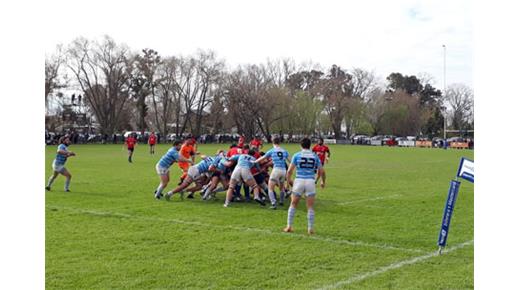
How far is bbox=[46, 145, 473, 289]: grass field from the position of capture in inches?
277

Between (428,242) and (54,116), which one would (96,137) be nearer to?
(54,116)

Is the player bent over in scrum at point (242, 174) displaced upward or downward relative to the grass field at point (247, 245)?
upward

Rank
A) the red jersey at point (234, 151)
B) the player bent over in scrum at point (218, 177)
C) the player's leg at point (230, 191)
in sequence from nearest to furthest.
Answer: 1. the player's leg at point (230, 191)
2. the player bent over in scrum at point (218, 177)
3. the red jersey at point (234, 151)

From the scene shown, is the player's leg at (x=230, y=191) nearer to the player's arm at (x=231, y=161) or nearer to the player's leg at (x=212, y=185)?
the player's arm at (x=231, y=161)

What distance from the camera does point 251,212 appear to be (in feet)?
41.9

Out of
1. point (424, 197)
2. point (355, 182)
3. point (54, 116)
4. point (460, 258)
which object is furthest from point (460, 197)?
point (54, 116)

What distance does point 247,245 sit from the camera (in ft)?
29.6

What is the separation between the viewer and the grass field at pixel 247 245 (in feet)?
23.1

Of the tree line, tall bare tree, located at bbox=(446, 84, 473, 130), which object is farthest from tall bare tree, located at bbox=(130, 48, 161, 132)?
tall bare tree, located at bbox=(446, 84, 473, 130)

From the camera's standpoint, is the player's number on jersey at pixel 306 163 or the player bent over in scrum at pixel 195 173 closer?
the player's number on jersey at pixel 306 163

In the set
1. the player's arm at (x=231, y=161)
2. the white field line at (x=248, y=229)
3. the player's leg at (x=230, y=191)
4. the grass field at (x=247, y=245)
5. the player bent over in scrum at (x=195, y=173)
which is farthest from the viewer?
the player bent over in scrum at (x=195, y=173)

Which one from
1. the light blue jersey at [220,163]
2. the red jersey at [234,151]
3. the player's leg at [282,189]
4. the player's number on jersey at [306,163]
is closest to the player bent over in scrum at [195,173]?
the light blue jersey at [220,163]

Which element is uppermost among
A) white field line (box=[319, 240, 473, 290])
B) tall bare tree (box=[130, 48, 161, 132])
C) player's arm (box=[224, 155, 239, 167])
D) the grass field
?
tall bare tree (box=[130, 48, 161, 132])

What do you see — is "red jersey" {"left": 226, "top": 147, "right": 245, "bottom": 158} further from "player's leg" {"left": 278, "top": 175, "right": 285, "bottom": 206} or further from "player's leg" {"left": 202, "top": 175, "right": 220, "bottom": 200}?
"player's leg" {"left": 278, "top": 175, "right": 285, "bottom": 206}
